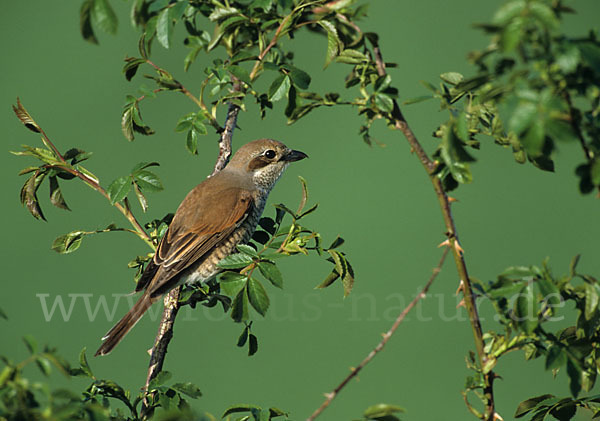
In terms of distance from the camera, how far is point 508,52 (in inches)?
36.2

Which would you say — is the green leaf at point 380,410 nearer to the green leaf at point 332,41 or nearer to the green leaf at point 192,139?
the green leaf at point 332,41

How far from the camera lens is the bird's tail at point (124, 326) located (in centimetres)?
231

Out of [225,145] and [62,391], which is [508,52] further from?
[225,145]

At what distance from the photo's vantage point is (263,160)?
10.6 ft

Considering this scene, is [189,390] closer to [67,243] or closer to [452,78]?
[67,243]

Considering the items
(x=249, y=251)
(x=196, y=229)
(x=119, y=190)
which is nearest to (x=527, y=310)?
(x=249, y=251)

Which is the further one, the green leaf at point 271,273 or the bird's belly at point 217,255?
the bird's belly at point 217,255

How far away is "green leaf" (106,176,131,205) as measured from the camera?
6.07 ft

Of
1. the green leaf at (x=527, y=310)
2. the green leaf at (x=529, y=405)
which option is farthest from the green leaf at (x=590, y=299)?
the green leaf at (x=529, y=405)

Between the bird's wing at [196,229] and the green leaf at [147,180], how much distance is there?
605 millimetres

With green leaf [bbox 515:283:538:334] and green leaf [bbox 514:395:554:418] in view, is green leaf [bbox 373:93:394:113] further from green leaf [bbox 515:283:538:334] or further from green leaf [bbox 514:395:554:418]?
green leaf [bbox 514:395:554:418]

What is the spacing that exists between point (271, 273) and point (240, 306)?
11 cm

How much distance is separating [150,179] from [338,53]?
68 centimetres

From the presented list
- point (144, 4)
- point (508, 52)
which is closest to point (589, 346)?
point (508, 52)
